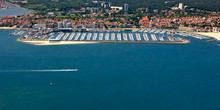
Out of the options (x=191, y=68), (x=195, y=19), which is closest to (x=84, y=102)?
(x=191, y=68)

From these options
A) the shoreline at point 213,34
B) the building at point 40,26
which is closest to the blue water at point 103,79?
the shoreline at point 213,34

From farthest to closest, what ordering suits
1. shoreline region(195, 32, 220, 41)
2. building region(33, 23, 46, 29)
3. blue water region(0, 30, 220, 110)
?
1. building region(33, 23, 46, 29)
2. shoreline region(195, 32, 220, 41)
3. blue water region(0, 30, 220, 110)

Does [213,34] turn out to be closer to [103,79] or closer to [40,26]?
[103,79]

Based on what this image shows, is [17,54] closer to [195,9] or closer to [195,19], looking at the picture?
[195,19]

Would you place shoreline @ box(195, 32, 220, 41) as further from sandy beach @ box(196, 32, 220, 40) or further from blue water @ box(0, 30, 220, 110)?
blue water @ box(0, 30, 220, 110)

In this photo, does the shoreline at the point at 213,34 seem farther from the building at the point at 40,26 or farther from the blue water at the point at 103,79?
the building at the point at 40,26

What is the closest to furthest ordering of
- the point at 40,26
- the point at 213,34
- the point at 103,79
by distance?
the point at 103,79 → the point at 213,34 → the point at 40,26

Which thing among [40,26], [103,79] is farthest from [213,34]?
[40,26]

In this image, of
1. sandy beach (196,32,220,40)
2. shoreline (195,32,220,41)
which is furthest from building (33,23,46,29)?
sandy beach (196,32,220,40)
